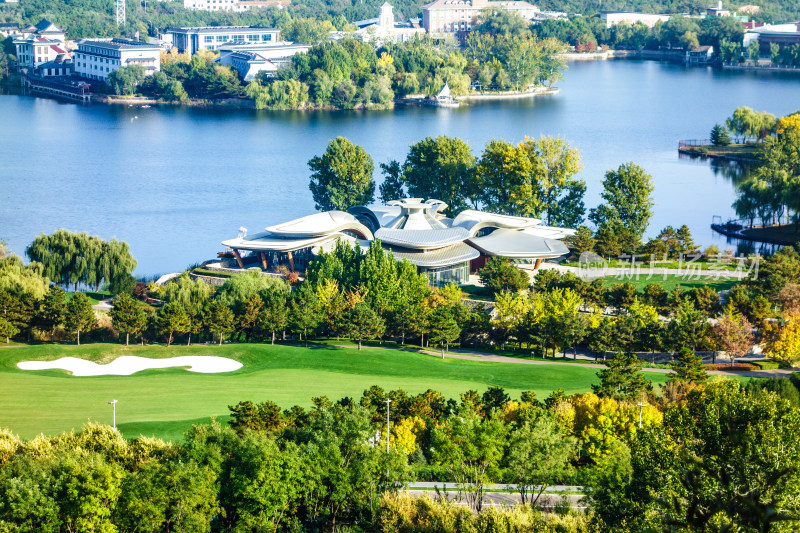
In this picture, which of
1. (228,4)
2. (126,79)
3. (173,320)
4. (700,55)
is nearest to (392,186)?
(173,320)

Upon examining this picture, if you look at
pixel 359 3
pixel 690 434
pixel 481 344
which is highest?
pixel 359 3

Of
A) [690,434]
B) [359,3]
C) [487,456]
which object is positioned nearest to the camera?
[690,434]

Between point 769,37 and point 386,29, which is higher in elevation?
point 386,29

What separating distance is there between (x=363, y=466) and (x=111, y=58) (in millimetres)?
86019

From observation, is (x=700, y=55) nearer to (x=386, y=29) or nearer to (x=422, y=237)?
(x=386, y=29)

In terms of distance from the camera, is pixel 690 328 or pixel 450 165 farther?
pixel 450 165

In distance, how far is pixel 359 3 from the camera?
147875 mm

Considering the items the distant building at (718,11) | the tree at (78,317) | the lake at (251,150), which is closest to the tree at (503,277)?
the lake at (251,150)

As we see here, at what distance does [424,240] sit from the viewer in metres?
46.2

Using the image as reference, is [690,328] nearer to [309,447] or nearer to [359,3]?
[309,447]

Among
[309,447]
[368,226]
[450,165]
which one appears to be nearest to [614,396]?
[309,447]

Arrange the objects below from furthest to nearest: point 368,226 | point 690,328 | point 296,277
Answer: point 368,226, point 296,277, point 690,328

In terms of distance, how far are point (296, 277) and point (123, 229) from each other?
1442 cm

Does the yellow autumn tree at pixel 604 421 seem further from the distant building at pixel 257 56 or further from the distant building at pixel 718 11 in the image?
the distant building at pixel 718 11
